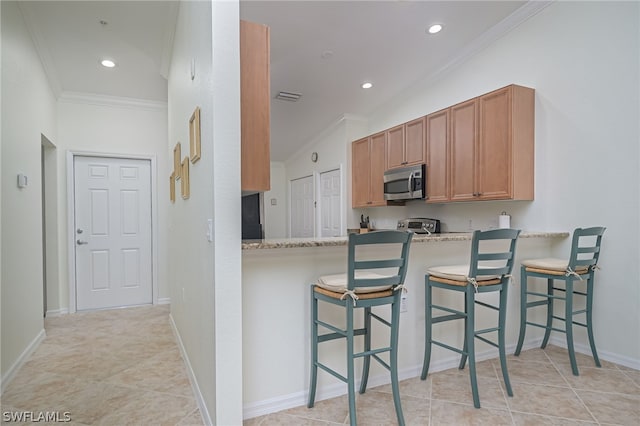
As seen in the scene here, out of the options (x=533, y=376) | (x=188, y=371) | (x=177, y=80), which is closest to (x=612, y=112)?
(x=533, y=376)

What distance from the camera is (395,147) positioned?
14.7 ft

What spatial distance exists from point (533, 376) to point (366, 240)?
1.77 meters

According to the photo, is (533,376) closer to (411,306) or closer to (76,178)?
(411,306)

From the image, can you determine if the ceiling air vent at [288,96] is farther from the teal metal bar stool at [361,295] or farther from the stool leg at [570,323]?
the stool leg at [570,323]

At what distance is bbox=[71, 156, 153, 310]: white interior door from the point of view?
422cm

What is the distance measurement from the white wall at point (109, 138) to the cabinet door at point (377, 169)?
2633 mm

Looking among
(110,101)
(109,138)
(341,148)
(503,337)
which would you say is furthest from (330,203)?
(503,337)

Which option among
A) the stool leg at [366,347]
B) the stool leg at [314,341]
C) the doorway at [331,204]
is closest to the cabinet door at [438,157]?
the doorway at [331,204]

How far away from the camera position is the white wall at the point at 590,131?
2.62m

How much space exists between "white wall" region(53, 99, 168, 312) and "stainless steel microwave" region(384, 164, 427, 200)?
265 centimetres

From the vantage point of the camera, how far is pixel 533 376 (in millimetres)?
2432

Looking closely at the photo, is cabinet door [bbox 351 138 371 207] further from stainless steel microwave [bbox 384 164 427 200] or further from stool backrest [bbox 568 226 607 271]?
stool backrest [bbox 568 226 607 271]

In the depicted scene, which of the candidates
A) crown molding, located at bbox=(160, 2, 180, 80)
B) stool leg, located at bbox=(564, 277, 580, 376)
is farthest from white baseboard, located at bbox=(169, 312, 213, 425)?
crown molding, located at bbox=(160, 2, 180, 80)

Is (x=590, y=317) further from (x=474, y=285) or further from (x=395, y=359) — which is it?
(x=395, y=359)
